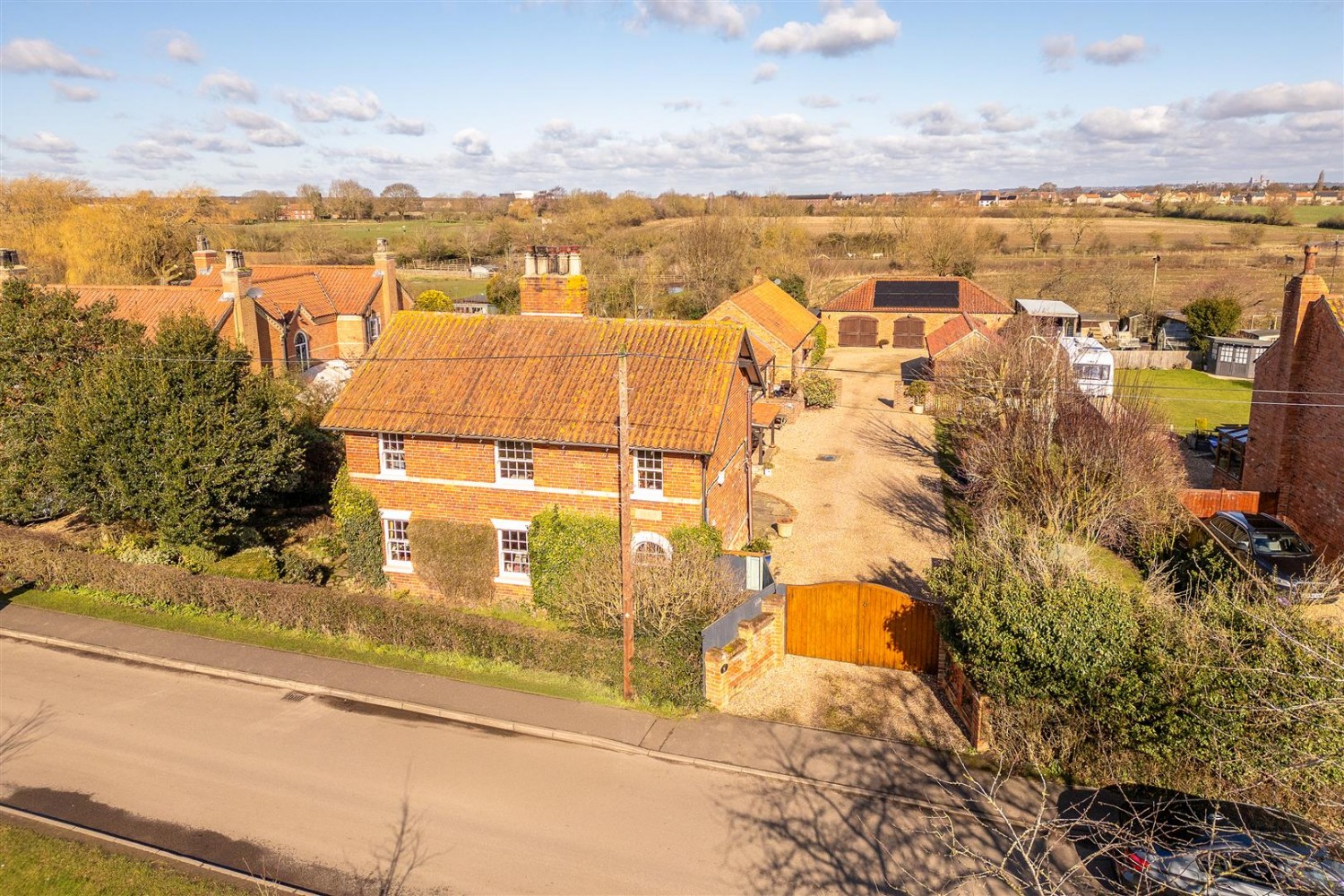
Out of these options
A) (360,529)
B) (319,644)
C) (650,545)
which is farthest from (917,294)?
(319,644)

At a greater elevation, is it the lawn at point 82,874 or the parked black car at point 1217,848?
the parked black car at point 1217,848

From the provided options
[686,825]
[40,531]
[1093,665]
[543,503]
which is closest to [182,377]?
[40,531]

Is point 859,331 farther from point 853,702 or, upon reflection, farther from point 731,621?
point 853,702

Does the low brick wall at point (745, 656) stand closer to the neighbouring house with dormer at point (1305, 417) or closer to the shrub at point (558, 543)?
the shrub at point (558, 543)

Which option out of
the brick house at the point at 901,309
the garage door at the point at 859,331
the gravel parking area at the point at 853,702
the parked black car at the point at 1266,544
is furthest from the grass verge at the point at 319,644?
the garage door at the point at 859,331

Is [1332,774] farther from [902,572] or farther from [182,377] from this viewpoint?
[182,377]

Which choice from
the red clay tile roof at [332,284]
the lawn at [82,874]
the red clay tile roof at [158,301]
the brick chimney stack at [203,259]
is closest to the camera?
the lawn at [82,874]
